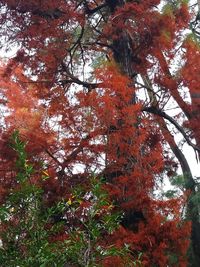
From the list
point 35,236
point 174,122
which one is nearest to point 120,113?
point 174,122

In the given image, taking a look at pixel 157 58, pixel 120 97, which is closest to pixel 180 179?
pixel 157 58

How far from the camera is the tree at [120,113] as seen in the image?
613cm

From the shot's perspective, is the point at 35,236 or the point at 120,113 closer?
A: the point at 35,236

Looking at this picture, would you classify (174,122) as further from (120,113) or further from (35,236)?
(35,236)

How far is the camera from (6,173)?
22.6 feet

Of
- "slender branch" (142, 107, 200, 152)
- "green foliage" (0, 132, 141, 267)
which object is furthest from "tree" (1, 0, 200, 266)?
"green foliage" (0, 132, 141, 267)

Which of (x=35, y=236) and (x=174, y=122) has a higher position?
(x=174, y=122)

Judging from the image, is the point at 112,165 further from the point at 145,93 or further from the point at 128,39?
the point at 128,39

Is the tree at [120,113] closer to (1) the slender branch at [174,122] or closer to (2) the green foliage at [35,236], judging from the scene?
(1) the slender branch at [174,122]

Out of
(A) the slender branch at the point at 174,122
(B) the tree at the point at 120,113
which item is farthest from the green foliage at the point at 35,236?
(A) the slender branch at the point at 174,122

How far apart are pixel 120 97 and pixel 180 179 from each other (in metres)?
4.23

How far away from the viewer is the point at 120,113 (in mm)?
6465

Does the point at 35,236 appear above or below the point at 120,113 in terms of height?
below

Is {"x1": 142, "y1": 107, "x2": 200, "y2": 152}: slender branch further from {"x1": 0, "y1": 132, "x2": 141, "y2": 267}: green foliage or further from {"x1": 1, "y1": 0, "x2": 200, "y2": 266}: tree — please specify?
{"x1": 0, "y1": 132, "x2": 141, "y2": 267}: green foliage
